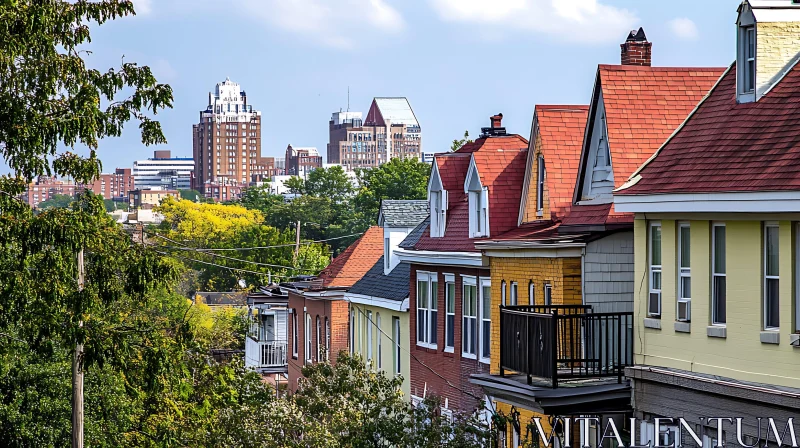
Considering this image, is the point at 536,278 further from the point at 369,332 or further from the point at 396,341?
the point at 369,332

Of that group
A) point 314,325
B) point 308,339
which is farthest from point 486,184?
point 308,339

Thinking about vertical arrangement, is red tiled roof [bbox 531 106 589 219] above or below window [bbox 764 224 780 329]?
above

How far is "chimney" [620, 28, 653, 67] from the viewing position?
1121 inches

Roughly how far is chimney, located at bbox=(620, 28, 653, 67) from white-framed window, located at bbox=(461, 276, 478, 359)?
265 inches

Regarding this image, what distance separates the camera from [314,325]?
5044cm

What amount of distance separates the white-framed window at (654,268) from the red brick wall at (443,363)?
10.3 meters

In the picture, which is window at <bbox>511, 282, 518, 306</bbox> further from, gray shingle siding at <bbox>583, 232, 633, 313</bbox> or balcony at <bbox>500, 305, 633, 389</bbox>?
balcony at <bbox>500, 305, 633, 389</bbox>

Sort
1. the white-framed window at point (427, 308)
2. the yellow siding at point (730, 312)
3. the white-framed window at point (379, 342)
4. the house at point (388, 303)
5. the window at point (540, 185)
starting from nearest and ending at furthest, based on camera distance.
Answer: the yellow siding at point (730, 312) → the window at point (540, 185) → the white-framed window at point (427, 308) → the house at point (388, 303) → the white-framed window at point (379, 342)

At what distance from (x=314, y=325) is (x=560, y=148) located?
22783 millimetres

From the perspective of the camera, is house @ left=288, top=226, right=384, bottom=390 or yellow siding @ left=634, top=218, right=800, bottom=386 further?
house @ left=288, top=226, right=384, bottom=390

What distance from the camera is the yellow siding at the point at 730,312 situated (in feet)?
59.5

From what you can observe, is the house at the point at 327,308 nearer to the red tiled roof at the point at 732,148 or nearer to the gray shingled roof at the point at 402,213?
the gray shingled roof at the point at 402,213

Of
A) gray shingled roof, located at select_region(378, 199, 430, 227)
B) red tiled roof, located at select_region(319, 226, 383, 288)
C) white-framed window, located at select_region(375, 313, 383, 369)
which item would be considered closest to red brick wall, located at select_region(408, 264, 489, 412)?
white-framed window, located at select_region(375, 313, 383, 369)

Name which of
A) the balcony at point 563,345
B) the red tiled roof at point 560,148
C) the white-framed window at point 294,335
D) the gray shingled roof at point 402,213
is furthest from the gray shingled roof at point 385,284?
the balcony at point 563,345
